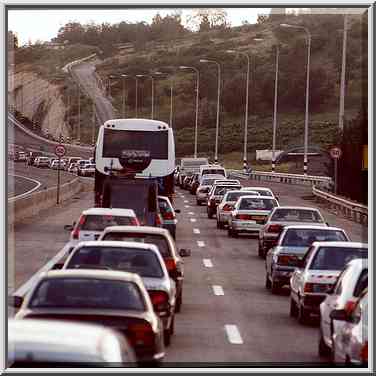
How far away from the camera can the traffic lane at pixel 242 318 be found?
17172 millimetres

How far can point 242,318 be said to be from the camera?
21531 millimetres

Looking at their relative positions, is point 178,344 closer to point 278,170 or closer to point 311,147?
point 278,170

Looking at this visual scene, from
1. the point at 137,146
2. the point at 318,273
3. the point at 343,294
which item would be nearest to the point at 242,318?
the point at 318,273

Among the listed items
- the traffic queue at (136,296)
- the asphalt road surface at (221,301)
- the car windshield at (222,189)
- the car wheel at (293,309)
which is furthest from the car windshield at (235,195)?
the car wheel at (293,309)

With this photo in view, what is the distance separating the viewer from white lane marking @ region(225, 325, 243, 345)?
18547 mm

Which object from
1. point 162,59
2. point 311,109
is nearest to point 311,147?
point 311,109

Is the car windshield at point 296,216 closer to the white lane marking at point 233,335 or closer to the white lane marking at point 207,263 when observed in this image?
the white lane marking at point 207,263

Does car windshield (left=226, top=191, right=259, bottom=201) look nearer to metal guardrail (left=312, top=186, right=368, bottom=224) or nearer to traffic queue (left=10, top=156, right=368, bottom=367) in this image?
metal guardrail (left=312, top=186, right=368, bottom=224)

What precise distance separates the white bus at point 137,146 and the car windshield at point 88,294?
88.5 feet

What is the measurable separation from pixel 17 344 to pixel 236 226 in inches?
1284

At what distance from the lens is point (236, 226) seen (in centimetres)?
4169

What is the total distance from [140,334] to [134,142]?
27934 mm

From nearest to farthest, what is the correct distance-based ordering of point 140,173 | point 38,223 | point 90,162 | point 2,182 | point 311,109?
point 2,182, point 140,173, point 38,223, point 90,162, point 311,109

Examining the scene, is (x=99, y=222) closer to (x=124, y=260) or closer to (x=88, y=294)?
(x=124, y=260)
